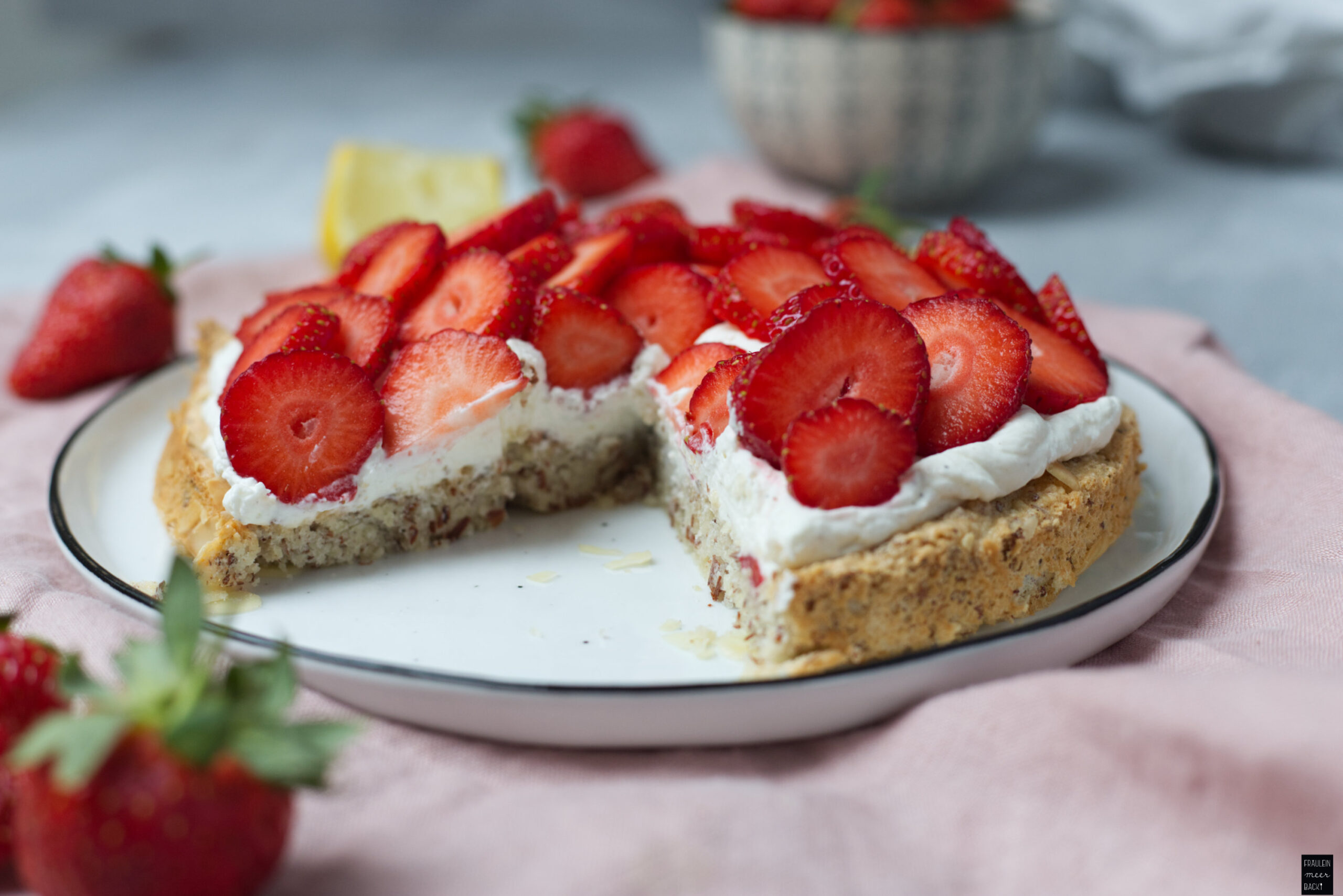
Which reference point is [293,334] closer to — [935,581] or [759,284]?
[759,284]


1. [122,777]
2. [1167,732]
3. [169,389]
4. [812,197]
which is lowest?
[812,197]

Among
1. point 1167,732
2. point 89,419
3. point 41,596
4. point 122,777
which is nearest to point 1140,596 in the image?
point 1167,732

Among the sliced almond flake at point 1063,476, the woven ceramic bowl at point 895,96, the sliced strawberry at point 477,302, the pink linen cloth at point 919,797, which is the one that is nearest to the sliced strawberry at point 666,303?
the sliced strawberry at point 477,302

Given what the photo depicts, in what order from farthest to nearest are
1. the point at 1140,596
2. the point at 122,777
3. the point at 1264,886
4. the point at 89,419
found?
the point at 89,419, the point at 1140,596, the point at 1264,886, the point at 122,777

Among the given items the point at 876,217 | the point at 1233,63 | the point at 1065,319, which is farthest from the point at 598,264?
the point at 1233,63

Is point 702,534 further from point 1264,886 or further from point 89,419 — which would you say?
point 89,419

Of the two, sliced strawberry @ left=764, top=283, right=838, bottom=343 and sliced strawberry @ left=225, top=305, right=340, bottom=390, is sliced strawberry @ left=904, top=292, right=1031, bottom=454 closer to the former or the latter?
sliced strawberry @ left=764, top=283, right=838, bottom=343

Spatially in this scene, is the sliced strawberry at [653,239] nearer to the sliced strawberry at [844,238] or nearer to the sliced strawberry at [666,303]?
the sliced strawberry at [666,303]
